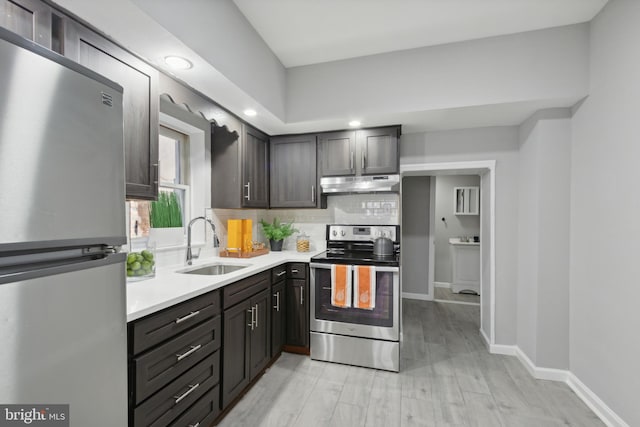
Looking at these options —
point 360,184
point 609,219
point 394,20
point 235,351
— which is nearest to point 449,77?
point 394,20

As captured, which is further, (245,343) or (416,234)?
(416,234)

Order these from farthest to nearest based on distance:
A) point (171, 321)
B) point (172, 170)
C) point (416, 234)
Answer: point (416, 234)
point (172, 170)
point (171, 321)

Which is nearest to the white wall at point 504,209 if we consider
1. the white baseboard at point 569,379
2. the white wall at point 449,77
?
the white baseboard at point 569,379

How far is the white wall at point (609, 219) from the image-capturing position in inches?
70.6

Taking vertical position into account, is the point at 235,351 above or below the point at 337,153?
below

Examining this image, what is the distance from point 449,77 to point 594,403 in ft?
8.83

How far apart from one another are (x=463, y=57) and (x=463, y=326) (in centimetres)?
301

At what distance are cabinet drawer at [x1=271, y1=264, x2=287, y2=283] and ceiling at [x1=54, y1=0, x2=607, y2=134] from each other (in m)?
1.43

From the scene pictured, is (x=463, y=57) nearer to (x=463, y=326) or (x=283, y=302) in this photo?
(x=283, y=302)

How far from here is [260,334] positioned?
240 cm

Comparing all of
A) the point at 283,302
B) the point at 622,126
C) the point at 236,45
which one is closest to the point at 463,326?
the point at 283,302

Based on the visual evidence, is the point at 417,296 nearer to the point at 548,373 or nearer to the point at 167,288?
the point at 548,373

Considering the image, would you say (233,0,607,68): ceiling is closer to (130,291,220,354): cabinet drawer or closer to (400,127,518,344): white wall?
(400,127,518,344): white wall

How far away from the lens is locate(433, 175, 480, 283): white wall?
5516 millimetres
